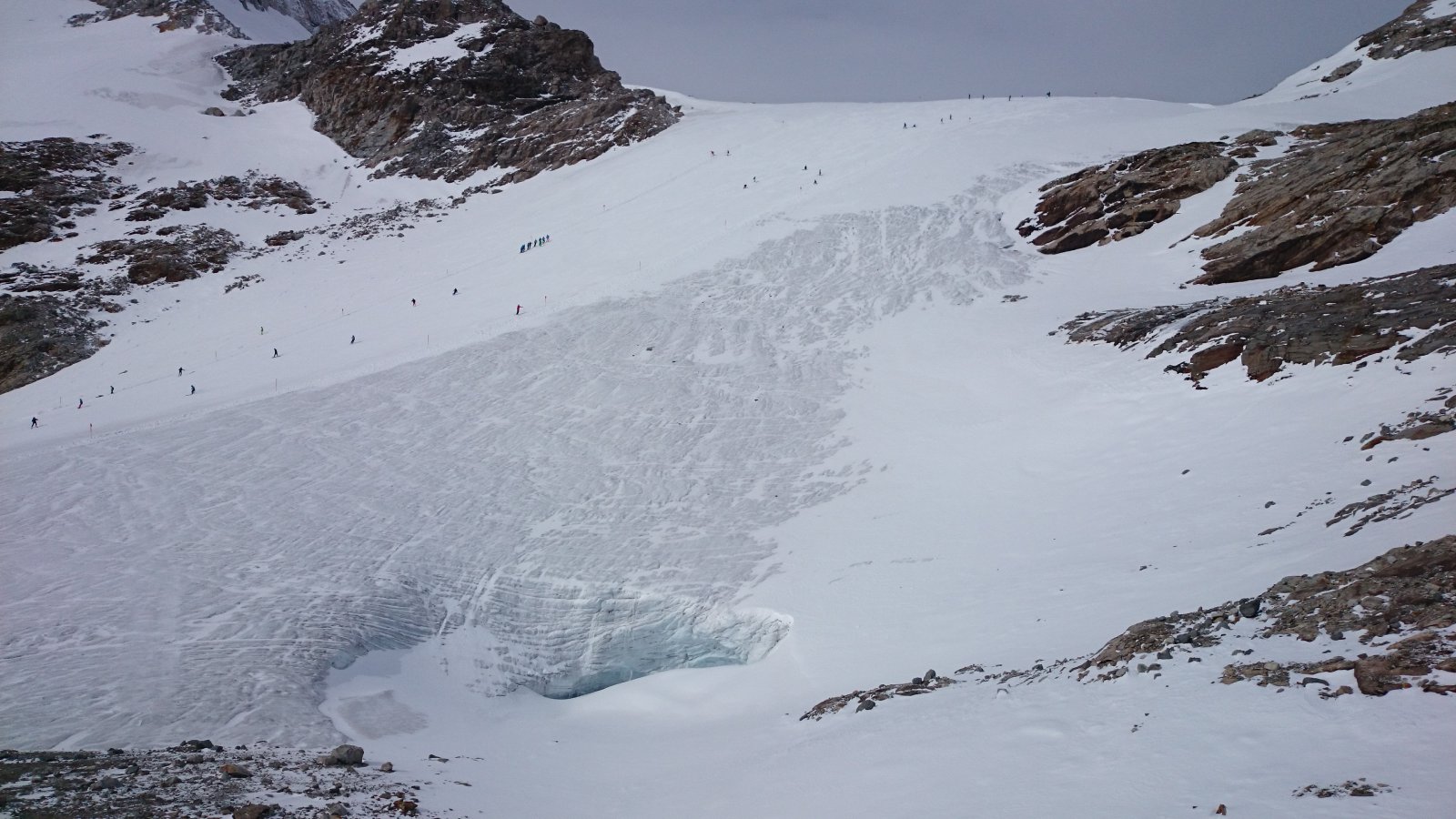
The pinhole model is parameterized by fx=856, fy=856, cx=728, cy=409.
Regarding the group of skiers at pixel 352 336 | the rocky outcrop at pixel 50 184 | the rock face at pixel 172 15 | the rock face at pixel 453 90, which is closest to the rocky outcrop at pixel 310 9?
the rock face at pixel 172 15

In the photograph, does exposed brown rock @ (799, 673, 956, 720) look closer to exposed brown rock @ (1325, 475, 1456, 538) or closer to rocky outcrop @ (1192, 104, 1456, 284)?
exposed brown rock @ (1325, 475, 1456, 538)

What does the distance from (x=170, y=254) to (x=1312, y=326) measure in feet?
181

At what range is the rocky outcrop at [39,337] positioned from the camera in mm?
38500

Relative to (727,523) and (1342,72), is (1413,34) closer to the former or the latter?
(1342,72)

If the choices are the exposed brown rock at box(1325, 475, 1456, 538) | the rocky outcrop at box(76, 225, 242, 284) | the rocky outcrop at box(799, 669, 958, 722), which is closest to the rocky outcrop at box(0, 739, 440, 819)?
the rocky outcrop at box(799, 669, 958, 722)

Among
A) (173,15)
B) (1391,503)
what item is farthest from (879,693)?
(173,15)

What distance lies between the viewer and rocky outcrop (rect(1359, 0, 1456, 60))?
47750 mm

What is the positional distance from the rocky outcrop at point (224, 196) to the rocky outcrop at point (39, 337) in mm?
13619

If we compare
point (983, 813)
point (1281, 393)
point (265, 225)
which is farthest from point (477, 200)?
point (983, 813)

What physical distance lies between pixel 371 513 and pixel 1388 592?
18673 mm

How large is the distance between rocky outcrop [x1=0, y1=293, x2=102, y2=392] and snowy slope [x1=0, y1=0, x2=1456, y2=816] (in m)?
2.89

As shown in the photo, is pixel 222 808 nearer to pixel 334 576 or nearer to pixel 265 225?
pixel 334 576

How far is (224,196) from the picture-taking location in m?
58.8

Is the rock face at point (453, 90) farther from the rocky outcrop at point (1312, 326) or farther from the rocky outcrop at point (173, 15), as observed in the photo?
the rocky outcrop at point (1312, 326)
